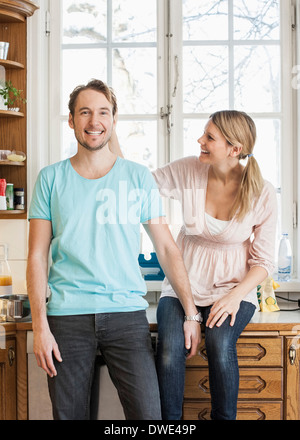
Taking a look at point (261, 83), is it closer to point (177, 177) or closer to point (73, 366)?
point (177, 177)

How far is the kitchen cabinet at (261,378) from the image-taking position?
1837 millimetres

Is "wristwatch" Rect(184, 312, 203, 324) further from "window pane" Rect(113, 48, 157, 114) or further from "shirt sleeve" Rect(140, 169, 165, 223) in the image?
"window pane" Rect(113, 48, 157, 114)

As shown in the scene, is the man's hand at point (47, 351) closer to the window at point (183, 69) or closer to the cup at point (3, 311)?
the cup at point (3, 311)

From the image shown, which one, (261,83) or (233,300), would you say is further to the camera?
(261,83)

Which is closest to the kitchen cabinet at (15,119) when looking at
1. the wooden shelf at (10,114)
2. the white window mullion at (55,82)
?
the wooden shelf at (10,114)

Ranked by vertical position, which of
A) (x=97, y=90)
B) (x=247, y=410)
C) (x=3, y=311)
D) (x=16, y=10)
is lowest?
(x=247, y=410)

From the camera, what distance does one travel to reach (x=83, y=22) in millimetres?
2393

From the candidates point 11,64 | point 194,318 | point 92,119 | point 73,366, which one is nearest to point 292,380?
point 194,318

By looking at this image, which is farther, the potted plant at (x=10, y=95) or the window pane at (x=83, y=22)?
the window pane at (x=83, y=22)

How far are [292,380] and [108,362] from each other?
0.67m

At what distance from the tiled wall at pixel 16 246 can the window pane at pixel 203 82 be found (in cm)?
89

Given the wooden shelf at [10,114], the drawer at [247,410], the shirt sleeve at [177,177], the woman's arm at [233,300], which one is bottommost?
the drawer at [247,410]
